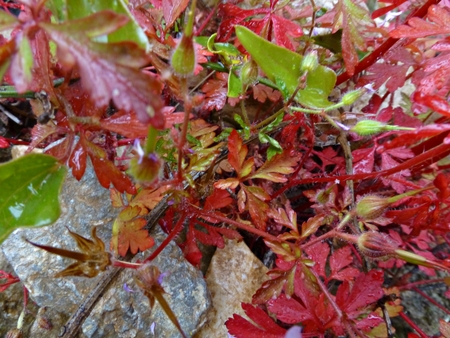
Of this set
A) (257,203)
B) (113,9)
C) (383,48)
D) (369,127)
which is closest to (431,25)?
(383,48)

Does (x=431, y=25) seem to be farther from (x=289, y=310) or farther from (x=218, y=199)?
(x=289, y=310)

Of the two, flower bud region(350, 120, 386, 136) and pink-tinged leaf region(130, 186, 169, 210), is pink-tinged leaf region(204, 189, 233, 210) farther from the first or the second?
flower bud region(350, 120, 386, 136)

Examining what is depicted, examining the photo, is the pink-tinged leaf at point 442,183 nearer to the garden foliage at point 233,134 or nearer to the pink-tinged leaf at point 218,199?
the garden foliage at point 233,134

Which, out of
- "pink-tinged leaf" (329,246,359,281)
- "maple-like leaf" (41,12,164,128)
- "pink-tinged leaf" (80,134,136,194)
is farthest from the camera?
"pink-tinged leaf" (329,246,359,281)

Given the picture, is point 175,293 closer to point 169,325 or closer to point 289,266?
point 169,325

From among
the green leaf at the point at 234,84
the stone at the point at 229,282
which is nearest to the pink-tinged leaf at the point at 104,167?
the green leaf at the point at 234,84

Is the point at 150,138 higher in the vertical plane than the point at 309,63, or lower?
higher

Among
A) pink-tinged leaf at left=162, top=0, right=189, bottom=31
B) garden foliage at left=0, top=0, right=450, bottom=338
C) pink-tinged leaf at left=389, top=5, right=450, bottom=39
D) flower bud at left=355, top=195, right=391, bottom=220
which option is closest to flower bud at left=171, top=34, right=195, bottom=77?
garden foliage at left=0, top=0, right=450, bottom=338
